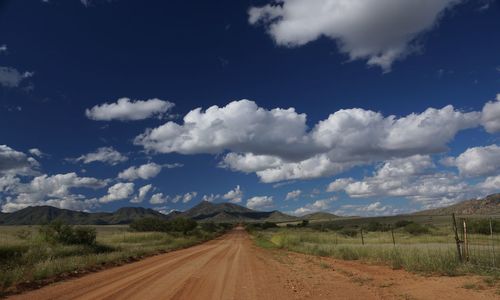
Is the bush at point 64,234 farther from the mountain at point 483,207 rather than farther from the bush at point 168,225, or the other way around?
the bush at point 168,225

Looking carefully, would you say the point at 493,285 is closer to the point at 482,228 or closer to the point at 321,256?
the point at 321,256

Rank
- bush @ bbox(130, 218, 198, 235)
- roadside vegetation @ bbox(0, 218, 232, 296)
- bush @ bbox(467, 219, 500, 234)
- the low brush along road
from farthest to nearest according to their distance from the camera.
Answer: bush @ bbox(130, 218, 198, 235), bush @ bbox(467, 219, 500, 234), roadside vegetation @ bbox(0, 218, 232, 296), the low brush along road

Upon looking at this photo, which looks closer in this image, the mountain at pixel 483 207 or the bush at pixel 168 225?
the mountain at pixel 483 207

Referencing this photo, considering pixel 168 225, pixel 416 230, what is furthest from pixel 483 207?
pixel 168 225

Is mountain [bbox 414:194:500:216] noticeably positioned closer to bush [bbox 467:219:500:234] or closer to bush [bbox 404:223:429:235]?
bush [bbox 467:219:500:234]

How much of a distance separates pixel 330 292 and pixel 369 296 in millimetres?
1209

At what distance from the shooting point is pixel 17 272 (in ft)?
55.0

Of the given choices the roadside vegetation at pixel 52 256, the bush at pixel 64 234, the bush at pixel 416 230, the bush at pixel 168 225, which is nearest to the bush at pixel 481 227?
the bush at pixel 416 230

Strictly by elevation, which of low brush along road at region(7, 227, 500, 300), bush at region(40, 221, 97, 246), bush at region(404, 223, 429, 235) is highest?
bush at region(40, 221, 97, 246)

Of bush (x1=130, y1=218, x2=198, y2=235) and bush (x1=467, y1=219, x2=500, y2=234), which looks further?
bush (x1=130, y1=218, x2=198, y2=235)

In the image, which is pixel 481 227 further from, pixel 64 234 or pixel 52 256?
pixel 52 256

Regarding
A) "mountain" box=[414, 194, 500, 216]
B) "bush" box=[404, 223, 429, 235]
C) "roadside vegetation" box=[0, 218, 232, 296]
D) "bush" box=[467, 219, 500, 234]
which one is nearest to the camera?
"roadside vegetation" box=[0, 218, 232, 296]

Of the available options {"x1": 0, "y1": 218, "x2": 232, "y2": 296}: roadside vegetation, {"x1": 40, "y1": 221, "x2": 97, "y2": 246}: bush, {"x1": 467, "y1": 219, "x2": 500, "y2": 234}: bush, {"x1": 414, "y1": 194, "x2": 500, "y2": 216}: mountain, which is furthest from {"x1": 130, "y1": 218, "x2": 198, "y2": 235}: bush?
{"x1": 414, "y1": 194, "x2": 500, "y2": 216}: mountain

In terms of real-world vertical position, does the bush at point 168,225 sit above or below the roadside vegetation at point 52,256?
above
